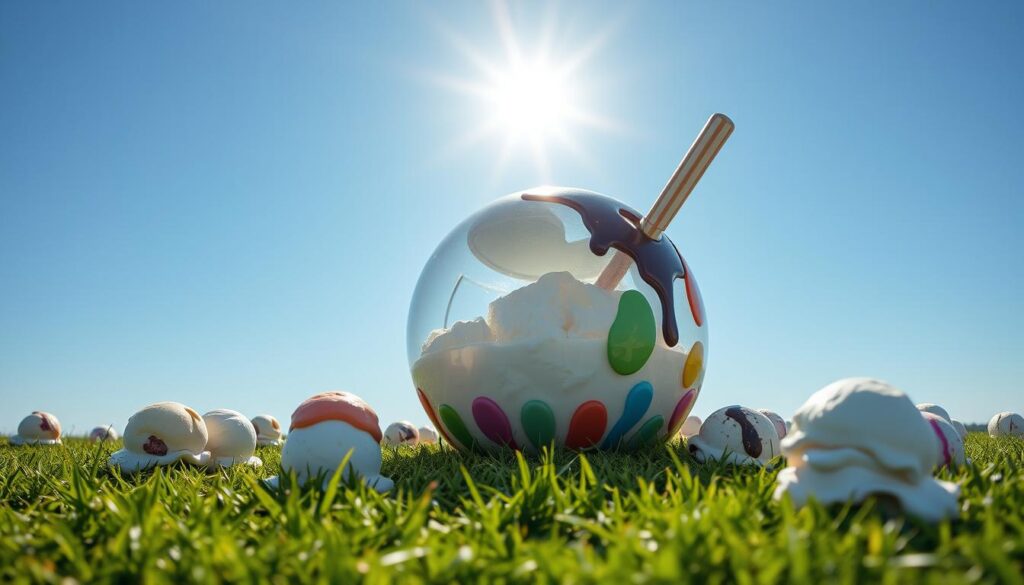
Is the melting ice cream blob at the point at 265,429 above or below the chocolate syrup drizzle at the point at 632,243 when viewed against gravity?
below

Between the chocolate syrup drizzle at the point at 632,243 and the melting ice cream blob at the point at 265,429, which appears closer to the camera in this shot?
the chocolate syrup drizzle at the point at 632,243

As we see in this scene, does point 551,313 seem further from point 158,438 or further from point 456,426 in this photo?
point 158,438

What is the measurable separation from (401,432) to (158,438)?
4.90 meters

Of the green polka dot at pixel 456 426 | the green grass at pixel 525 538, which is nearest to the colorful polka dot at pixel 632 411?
the green polka dot at pixel 456 426

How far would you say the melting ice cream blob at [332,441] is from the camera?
9.37 feet

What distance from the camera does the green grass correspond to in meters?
1.42

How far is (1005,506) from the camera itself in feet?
6.42

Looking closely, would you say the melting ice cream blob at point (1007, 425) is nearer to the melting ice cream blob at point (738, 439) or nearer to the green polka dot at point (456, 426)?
the melting ice cream blob at point (738, 439)

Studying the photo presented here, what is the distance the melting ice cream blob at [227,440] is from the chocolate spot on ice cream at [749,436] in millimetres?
3265

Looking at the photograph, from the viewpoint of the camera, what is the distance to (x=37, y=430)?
8242 mm

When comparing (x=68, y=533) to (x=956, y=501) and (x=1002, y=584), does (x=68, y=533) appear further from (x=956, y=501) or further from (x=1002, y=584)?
(x=956, y=501)

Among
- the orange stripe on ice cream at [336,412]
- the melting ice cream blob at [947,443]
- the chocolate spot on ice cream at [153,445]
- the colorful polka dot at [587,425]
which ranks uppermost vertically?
the orange stripe on ice cream at [336,412]

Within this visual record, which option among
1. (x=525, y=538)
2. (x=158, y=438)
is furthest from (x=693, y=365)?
(x=158, y=438)

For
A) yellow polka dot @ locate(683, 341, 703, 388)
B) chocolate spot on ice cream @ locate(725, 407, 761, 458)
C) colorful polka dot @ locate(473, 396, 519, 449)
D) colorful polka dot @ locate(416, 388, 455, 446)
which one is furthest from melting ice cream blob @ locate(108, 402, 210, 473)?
chocolate spot on ice cream @ locate(725, 407, 761, 458)
